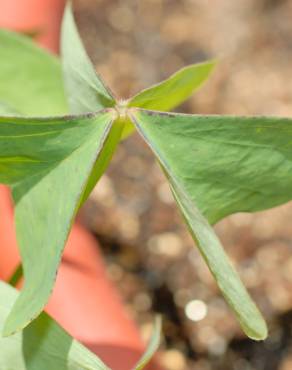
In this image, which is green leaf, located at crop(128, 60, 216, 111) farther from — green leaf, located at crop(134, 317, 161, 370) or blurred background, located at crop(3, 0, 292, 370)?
blurred background, located at crop(3, 0, 292, 370)

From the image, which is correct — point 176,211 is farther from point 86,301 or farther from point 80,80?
point 80,80

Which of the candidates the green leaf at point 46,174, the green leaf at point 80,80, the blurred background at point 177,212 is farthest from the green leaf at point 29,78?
the blurred background at point 177,212

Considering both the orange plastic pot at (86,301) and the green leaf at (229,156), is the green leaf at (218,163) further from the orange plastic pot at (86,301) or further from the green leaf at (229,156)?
the orange plastic pot at (86,301)

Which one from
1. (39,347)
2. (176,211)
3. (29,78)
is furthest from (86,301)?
(176,211)

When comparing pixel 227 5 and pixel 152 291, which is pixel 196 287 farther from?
pixel 227 5

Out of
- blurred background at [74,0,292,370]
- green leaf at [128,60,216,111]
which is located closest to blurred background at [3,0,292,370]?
blurred background at [74,0,292,370]
